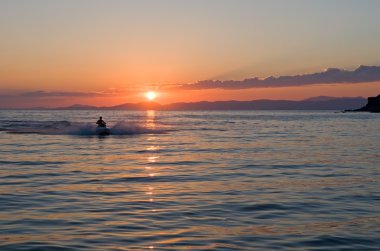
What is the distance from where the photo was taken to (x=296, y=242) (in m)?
11.3

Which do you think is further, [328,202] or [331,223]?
[328,202]

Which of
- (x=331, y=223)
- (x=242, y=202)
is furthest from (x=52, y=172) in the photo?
(x=331, y=223)

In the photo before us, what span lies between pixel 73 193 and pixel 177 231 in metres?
6.94

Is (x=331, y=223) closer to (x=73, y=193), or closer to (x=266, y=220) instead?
(x=266, y=220)

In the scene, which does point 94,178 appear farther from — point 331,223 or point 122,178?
point 331,223

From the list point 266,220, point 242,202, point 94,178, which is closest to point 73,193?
point 94,178

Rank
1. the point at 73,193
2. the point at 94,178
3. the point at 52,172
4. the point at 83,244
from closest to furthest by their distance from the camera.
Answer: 1. the point at 83,244
2. the point at 73,193
3. the point at 94,178
4. the point at 52,172

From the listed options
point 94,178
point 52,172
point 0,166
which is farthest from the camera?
point 0,166

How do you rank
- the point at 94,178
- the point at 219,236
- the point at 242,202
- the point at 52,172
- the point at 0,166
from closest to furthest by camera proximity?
the point at 219,236, the point at 242,202, the point at 94,178, the point at 52,172, the point at 0,166

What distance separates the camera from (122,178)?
21922 millimetres

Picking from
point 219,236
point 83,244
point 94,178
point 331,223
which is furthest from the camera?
point 94,178

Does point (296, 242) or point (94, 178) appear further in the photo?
point (94, 178)

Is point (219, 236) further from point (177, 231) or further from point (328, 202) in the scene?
point (328, 202)

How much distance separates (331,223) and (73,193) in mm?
9459
